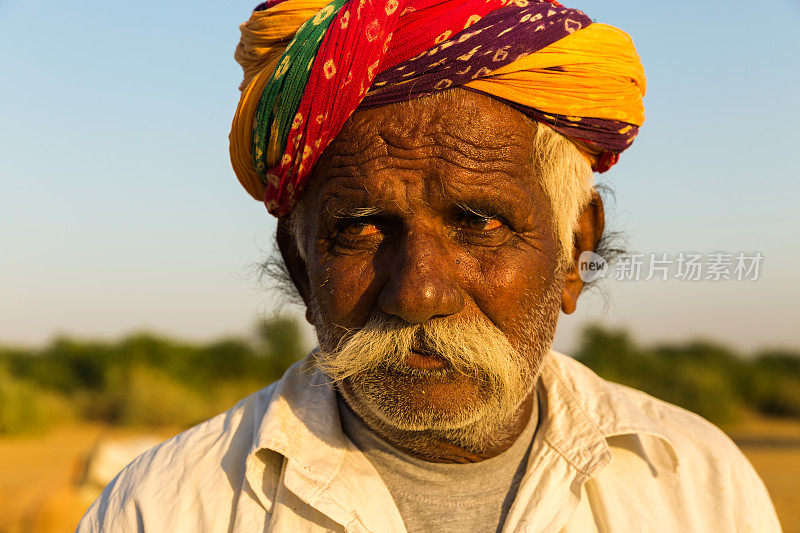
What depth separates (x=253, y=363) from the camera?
791 inches

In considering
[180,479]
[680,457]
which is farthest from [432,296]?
[680,457]

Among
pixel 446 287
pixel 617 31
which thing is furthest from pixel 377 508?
pixel 617 31

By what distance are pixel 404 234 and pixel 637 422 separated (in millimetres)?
1056

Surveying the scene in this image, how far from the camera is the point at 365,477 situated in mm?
2170

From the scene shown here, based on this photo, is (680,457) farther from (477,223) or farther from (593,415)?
(477,223)

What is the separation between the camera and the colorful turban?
2055mm

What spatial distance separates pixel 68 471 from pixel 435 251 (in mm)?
8359

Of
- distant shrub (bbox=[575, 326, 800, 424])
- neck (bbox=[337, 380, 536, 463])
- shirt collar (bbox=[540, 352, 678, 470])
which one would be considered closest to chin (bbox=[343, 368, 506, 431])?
neck (bbox=[337, 380, 536, 463])

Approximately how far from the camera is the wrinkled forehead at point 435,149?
205 cm

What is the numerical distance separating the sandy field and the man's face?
21.5 feet

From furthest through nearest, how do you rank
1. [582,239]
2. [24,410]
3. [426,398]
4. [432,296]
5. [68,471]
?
[24,410] < [68,471] < [582,239] < [426,398] < [432,296]

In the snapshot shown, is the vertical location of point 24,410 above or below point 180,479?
below

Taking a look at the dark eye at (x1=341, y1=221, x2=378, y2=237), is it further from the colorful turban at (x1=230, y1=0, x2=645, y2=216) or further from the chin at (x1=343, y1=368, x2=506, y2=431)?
the chin at (x1=343, y1=368, x2=506, y2=431)

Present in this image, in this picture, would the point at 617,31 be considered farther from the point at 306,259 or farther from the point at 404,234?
the point at 306,259
